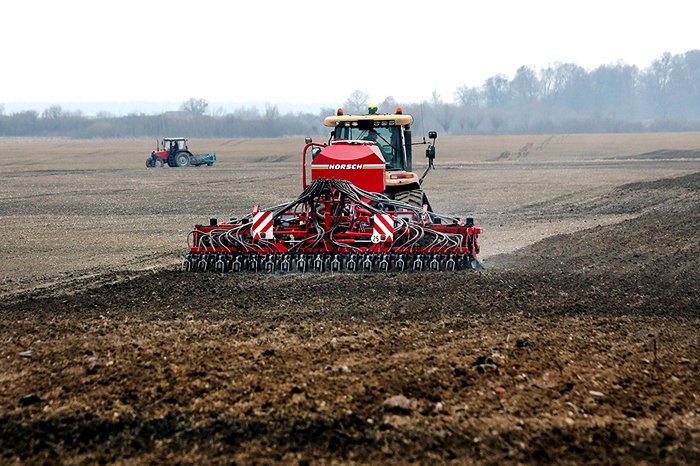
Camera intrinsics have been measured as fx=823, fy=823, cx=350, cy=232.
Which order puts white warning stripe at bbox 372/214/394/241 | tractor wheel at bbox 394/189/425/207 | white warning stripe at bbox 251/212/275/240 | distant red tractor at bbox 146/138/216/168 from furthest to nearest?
distant red tractor at bbox 146/138/216/168 → tractor wheel at bbox 394/189/425/207 → white warning stripe at bbox 251/212/275/240 → white warning stripe at bbox 372/214/394/241

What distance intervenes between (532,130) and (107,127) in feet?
196

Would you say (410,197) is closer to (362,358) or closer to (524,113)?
(362,358)

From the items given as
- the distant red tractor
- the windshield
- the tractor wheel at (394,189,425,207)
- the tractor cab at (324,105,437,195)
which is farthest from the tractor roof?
the distant red tractor

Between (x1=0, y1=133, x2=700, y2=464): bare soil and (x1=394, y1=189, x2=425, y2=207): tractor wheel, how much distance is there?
4.95 feet

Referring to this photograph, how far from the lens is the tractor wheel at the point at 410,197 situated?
13.6m

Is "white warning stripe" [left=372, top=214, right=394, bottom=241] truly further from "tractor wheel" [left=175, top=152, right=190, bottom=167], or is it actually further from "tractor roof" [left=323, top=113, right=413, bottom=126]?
"tractor wheel" [left=175, top=152, right=190, bottom=167]

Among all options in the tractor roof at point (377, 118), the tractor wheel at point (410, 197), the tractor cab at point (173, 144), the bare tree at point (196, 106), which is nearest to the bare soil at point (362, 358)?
the tractor wheel at point (410, 197)

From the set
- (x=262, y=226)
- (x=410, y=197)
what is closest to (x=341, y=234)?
(x=262, y=226)

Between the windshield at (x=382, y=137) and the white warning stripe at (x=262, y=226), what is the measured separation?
275 cm

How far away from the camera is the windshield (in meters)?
14.1

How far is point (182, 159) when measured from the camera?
4606 cm

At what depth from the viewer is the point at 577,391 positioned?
5.77 meters

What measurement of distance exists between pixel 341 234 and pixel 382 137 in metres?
3.03

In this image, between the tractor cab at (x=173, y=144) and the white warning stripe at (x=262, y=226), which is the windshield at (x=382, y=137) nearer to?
the white warning stripe at (x=262, y=226)
